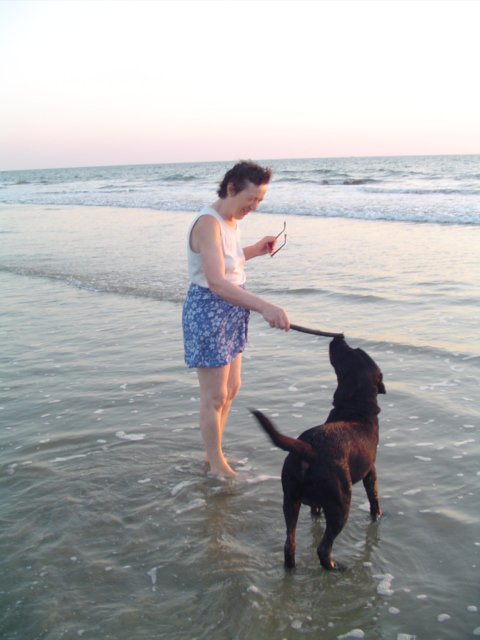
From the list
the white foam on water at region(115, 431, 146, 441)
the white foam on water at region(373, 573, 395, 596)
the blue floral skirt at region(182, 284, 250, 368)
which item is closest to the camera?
the white foam on water at region(373, 573, 395, 596)

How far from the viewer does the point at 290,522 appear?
2.93m

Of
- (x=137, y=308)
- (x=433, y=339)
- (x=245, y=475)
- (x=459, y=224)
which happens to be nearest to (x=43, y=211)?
(x=459, y=224)

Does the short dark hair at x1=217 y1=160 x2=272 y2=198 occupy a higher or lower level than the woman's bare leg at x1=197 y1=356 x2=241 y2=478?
higher

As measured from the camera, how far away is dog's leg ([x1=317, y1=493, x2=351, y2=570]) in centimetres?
285

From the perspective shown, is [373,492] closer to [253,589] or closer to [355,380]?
[355,380]

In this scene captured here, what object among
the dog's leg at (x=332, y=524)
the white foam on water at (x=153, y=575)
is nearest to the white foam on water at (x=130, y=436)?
the white foam on water at (x=153, y=575)

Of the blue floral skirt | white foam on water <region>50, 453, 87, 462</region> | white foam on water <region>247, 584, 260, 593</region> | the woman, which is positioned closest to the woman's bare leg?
the woman

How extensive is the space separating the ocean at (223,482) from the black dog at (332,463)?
25 centimetres

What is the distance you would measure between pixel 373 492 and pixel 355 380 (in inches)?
23.8

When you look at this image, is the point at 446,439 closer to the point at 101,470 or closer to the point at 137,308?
the point at 101,470

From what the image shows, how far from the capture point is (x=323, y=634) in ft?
8.43

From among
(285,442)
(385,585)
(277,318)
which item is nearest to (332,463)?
(285,442)

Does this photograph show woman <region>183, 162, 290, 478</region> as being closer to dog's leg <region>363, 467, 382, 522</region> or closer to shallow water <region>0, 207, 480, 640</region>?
shallow water <region>0, 207, 480, 640</region>

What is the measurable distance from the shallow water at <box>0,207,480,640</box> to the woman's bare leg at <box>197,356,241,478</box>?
13 cm
